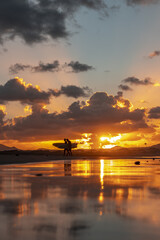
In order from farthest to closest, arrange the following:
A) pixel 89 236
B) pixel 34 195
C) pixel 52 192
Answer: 1. pixel 52 192
2. pixel 34 195
3. pixel 89 236

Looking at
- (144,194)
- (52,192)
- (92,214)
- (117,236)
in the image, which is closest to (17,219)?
(92,214)

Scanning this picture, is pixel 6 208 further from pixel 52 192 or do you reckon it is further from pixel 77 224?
pixel 52 192

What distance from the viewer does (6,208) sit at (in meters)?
17.9

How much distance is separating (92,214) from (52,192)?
8.70 metres

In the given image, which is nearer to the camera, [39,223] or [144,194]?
[39,223]

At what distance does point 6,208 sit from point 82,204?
14.6 ft

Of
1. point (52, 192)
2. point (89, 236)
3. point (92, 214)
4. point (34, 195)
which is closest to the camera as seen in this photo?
point (89, 236)

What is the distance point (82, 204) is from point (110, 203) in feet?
5.82

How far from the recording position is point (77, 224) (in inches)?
558

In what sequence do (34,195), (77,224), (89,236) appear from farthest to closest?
(34,195), (77,224), (89,236)

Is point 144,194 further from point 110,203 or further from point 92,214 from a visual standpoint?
point 92,214

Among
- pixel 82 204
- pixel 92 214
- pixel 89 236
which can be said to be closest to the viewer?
pixel 89 236

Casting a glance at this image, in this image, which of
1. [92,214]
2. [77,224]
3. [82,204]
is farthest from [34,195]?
[77,224]

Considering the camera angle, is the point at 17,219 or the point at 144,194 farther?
the point at 144,194
